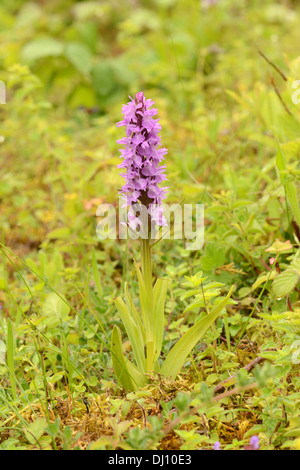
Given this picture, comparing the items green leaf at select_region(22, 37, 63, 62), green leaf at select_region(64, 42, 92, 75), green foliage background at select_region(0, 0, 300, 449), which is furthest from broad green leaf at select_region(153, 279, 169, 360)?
green leaf at select_region(22, 37, 63, 62)

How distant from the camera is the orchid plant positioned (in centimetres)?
143

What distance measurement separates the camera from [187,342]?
62.1 inches

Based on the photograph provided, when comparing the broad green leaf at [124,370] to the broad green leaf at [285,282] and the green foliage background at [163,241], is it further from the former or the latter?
the broad green leaf at [285,282]

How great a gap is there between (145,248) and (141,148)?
33 centimetres

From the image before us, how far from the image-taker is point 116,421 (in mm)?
1369

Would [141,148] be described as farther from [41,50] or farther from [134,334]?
[41,50]

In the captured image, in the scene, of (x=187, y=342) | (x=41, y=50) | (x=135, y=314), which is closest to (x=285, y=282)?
(x=187, y=342)

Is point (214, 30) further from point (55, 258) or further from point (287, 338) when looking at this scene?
point (287, 338)

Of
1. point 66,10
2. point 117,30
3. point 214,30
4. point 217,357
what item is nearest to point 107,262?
point 217,357

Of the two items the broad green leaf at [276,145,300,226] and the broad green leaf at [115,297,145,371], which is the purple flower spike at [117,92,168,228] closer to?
the broad green leaf at [115,297,145,371]

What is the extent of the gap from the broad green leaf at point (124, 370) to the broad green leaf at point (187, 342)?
9 cm

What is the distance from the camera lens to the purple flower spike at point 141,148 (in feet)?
4.67

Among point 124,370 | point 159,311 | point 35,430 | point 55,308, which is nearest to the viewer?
point 35,430
